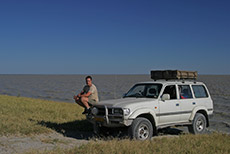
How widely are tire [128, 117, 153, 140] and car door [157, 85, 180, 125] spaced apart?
0.56 metres

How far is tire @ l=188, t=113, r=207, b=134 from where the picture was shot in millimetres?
9273

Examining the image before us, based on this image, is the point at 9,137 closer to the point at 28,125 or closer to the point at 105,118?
the point at 28,125

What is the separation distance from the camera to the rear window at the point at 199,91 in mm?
9609

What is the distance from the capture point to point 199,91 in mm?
9805

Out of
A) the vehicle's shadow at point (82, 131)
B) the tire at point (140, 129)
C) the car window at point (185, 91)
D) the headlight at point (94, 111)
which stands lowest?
the vehicle's shadow at point (82, 131)

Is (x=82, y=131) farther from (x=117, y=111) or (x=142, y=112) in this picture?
(x=142, y=112)

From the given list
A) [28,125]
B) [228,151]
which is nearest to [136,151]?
[228,151]

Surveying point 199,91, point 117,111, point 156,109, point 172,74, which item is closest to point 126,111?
point 117,111

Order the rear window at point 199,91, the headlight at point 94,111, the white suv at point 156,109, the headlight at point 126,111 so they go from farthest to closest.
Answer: the rear window at point 199,91, the headlight at point 94,111, the white suv at point 156,109, the headlight at point 126,111

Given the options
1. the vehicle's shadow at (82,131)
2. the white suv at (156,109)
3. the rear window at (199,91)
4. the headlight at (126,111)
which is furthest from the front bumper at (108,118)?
the rear window at (199,91)

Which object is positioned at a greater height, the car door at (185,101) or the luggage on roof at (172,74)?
the luggage on roof at (172,74)

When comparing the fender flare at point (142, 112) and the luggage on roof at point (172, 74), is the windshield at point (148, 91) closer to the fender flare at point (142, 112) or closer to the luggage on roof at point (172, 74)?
the fender flare at point (142, 112)

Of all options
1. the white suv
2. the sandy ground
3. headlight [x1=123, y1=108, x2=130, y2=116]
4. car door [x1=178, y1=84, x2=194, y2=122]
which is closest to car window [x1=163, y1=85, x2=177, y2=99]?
the white suv

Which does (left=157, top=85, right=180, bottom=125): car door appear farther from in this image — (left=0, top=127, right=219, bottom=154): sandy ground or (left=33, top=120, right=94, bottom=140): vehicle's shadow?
(left=33, top=120, right=94, bottom=140): vehicle's shadow
